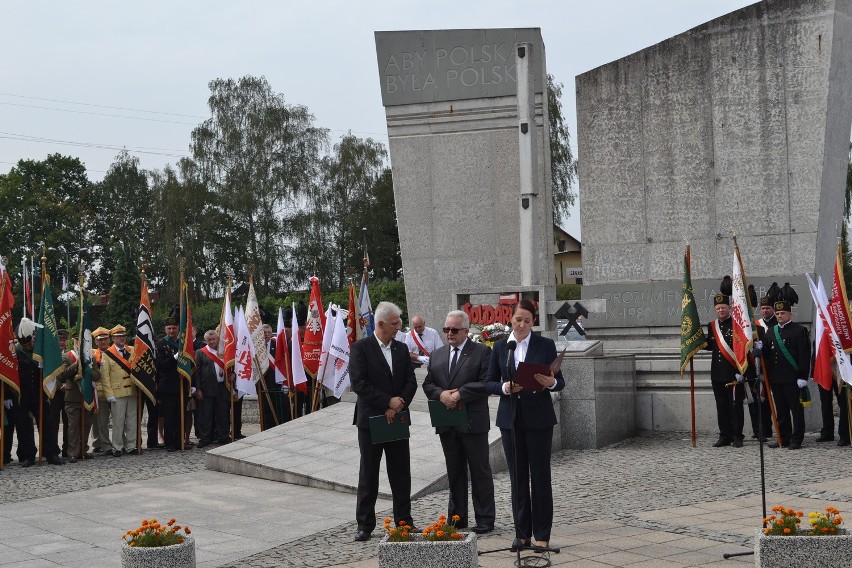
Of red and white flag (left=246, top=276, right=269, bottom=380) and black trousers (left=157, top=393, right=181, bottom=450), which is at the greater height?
red and white flag (left=246, top=276, right=269, bottom=380)

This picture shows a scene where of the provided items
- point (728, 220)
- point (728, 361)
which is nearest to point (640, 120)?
point (728, 220)

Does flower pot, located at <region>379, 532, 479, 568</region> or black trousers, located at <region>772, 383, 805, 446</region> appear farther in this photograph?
black trousers, located at <region>772, 383, 805, 446</region>

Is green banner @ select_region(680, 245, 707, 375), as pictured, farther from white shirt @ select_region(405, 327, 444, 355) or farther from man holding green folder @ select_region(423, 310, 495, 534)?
man holding green folder @ select_region(423, 310, 495, 534)

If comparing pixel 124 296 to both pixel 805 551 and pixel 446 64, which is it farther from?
pixel 805 551

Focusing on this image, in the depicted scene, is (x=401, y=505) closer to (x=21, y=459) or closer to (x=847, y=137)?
(x=21, y=459)

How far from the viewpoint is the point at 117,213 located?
2419 inches

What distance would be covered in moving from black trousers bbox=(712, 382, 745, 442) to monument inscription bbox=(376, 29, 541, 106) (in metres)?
6.75

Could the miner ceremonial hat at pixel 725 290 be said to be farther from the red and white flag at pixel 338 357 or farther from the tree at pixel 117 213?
the tree at pixel 117 213

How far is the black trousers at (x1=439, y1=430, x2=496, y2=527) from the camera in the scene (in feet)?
27.8

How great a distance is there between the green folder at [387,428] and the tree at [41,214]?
181 feet

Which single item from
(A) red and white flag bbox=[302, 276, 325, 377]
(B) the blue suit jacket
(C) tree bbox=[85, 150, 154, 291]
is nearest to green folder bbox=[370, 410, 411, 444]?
(B) the blue suit jacket

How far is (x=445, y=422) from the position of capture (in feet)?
27.6

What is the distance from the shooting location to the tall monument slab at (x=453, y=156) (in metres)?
18.1

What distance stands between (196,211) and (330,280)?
6.91 m
